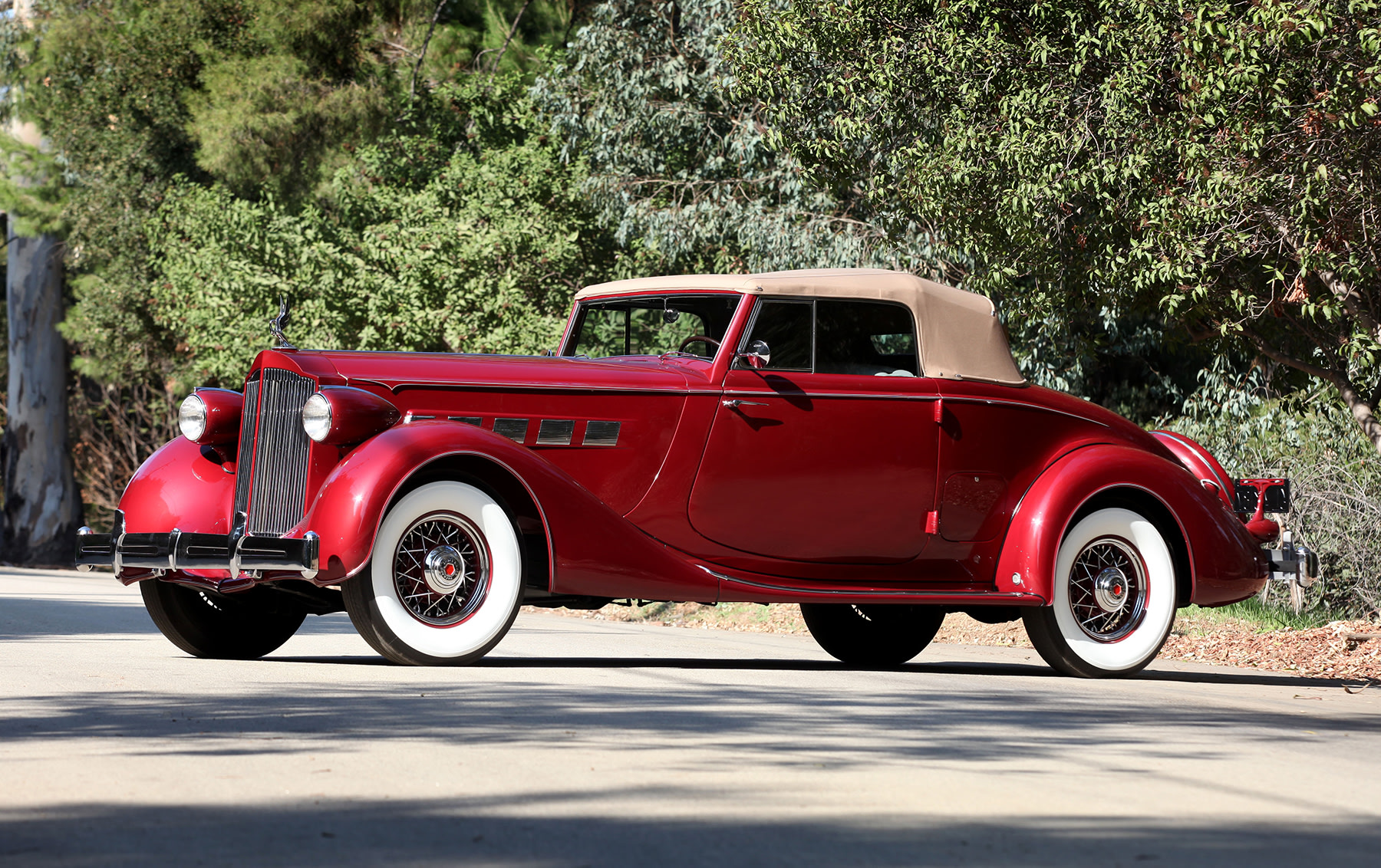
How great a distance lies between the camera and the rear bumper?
750 centimetres

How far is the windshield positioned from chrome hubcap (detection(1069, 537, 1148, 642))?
94.1 inches

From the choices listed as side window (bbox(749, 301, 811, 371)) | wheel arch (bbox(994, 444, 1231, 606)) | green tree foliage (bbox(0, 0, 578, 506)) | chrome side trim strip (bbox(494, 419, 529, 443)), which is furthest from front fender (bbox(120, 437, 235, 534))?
green tree foliage (bbox(0, 0, 578, 506))

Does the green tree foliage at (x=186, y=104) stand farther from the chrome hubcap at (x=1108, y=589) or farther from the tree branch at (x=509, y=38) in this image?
the chrome hubcap at (x=1108, y=589)

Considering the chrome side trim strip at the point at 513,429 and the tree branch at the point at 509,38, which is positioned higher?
the tree branch at the point at 509,38

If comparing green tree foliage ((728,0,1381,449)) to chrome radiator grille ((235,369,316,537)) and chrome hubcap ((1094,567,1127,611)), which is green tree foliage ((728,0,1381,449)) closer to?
chrome hubcap ((1094,567,1127,611))

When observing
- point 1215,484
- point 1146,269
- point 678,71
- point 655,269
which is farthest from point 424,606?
point 655,269

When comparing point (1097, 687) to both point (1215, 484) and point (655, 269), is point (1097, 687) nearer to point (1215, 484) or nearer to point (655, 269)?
point (1215, 484)

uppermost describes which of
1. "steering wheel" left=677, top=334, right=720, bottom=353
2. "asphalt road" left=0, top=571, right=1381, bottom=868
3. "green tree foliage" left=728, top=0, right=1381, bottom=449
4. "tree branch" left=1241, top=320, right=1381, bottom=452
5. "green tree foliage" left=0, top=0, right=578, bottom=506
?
"green tree foliage" left=0, top=0, right=578, bottom=506

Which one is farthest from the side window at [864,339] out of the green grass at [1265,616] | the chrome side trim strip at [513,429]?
the green grass at [1265,616]

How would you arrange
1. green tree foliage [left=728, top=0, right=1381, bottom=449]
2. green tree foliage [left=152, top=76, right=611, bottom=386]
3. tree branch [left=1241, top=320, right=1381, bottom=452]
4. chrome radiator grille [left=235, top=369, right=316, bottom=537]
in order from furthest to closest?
green tree foliage [left=152, top=76, right=611, bottom=386] < tree branch [left=1241, top=320, right=1381, bottom=452] < green tree foliage [left=728, top=0, right=1381, bottom=449] < chrome radiator grille [left=235, top=369, right=316, bottom=537]

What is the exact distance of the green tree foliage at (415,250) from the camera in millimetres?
22406

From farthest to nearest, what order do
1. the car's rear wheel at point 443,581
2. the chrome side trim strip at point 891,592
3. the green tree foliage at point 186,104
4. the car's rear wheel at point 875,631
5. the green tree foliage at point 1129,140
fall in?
the green tree foliage at point 186,104, the green tree foliage at point 1129,140, the car's rear wheel at point 875,631, the chrome side trim strip at point 891,592, the car's rear wheel at point 443,581

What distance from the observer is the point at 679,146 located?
68.9 ft

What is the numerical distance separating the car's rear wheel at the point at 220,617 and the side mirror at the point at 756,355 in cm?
279
